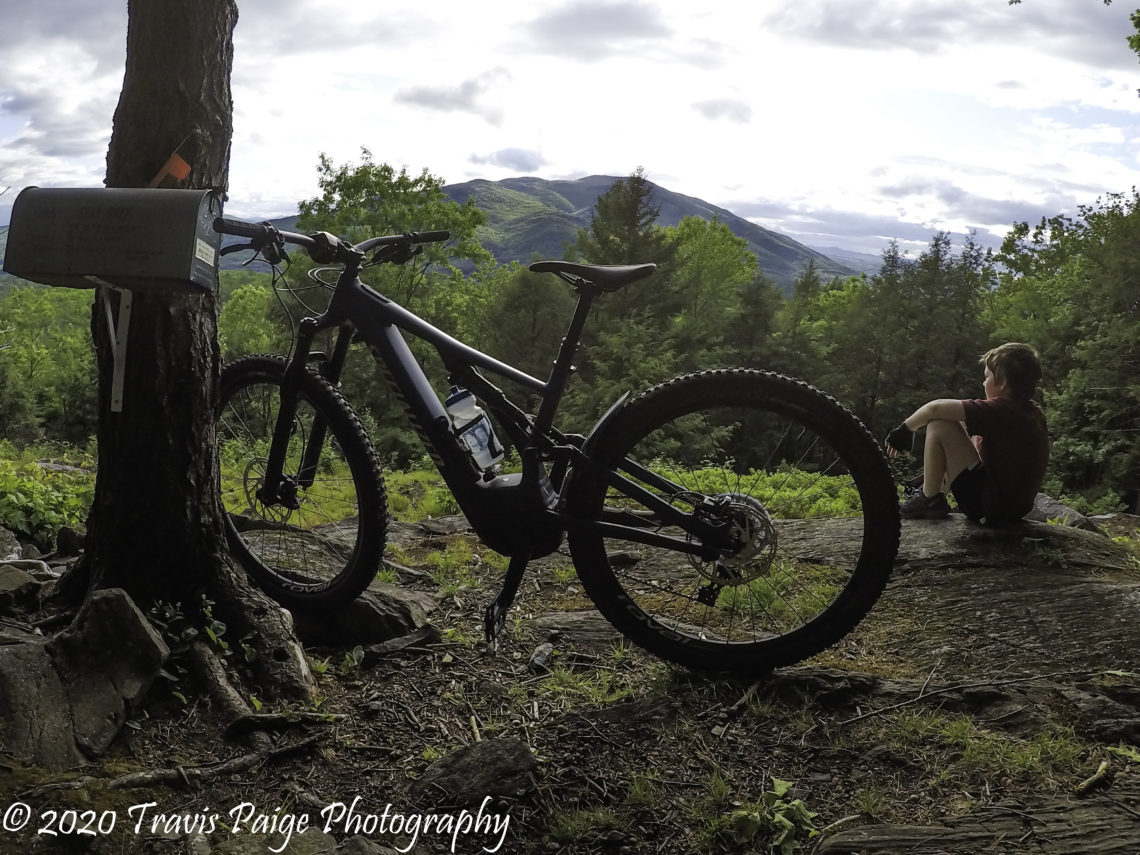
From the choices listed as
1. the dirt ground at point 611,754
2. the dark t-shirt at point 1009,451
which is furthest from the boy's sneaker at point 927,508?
the dirt ground at point 611,754

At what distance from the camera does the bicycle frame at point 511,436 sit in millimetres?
3160

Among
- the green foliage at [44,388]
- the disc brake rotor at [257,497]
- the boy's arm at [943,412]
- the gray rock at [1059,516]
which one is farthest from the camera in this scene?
the green foliage at [44,388]

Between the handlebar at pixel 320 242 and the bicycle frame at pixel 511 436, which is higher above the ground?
the handlebar at pixel 320 242

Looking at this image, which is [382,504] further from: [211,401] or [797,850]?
[797,850]

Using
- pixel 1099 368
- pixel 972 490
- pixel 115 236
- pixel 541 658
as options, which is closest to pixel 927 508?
pixel 972 490

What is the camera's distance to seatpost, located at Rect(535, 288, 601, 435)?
3107mm

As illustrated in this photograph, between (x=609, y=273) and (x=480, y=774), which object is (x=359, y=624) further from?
(x=609, y=273)

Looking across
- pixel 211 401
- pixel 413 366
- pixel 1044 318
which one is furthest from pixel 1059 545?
pixel 1044 318

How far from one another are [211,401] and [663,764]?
204 cm

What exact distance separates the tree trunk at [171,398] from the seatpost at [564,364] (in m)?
1.22

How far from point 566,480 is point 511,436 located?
0.93 feet

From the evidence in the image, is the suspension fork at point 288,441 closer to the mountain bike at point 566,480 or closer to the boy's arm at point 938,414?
the mountain bike at point 566,480

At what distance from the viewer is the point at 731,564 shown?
315cm

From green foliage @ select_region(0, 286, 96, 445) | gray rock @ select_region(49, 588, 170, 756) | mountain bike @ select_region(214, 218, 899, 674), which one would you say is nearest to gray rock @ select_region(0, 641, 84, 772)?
gray rock @ select_region(49, 588, 170, 756)
